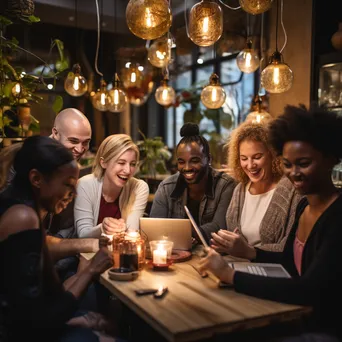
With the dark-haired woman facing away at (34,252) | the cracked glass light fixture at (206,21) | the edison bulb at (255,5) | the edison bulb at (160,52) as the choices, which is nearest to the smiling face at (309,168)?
the dark-haired woman facing away at (34,252)

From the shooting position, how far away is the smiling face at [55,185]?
170 cm

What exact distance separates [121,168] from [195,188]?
564mm

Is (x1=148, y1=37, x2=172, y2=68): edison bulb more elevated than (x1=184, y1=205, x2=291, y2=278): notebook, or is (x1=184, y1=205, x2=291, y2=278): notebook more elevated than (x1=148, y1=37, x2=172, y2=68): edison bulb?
(x1=148, y1=37, x2=172, y2=68): edison bulb

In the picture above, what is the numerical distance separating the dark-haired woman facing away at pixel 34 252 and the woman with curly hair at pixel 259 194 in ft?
3.92

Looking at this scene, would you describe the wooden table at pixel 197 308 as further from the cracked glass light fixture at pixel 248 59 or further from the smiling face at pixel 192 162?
the cracked glass light fixture at pixel 248 59

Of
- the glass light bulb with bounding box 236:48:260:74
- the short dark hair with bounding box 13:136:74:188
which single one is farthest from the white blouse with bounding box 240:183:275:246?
the glass light bulb with bounding box 236:48:260:74

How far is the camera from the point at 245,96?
7.30m

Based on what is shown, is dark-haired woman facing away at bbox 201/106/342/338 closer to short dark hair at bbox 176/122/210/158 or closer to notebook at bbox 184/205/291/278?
notebook at bbox 184/205/291/278

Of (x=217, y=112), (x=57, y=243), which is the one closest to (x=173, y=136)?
(x=217, y=112)

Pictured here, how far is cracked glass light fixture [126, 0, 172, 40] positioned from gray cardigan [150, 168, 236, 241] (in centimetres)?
106

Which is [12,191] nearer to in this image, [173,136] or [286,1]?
[286,1]

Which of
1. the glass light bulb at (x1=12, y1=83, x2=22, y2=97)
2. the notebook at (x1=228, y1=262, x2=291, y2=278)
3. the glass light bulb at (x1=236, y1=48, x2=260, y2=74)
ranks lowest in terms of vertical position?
the notebook at (x1=228, y1=262, x2=291, y2=278)

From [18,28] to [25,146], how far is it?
8.28 m

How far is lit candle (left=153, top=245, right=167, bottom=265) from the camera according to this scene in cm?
205
